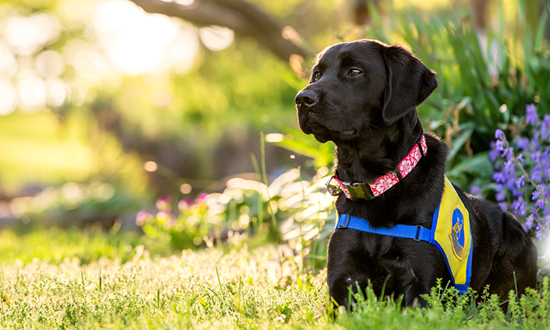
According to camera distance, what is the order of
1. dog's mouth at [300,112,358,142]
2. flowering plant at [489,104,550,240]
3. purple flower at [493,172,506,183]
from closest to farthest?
dog's mouth at [300,112,358,142], flowering plant at [489,104,550,240], purple flower at [493,172,506,183]

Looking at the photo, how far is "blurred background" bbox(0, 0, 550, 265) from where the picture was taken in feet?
13.9

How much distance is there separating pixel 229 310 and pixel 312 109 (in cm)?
105

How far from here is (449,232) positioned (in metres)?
2.38

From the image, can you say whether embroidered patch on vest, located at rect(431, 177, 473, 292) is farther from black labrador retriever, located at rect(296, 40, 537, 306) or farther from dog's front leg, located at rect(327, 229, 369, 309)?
dog's front leg, located at rect(327, 229, 369, 309)

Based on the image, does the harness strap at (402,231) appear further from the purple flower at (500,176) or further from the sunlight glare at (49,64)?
the sunlight glare at (49,64)

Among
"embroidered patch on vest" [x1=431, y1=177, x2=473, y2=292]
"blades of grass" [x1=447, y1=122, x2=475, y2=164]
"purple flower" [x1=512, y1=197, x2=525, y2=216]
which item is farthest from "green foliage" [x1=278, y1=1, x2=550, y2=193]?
"embroidered patch on vest" [x1=431, y1=177, x2=473, y2=292]

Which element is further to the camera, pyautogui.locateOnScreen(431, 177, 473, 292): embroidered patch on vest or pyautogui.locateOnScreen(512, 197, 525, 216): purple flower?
pyautogui.locateOnScreen(512, 197, 525, 216): purple flower

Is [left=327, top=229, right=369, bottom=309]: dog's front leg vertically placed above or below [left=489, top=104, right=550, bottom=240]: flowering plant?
below

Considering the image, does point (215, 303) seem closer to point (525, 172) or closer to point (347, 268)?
point (347, 268)

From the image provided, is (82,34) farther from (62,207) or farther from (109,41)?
(62,207)

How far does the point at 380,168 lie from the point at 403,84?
0.41m

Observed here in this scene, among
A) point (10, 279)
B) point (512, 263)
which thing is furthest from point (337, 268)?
point (10, 279)

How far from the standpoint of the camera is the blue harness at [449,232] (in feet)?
7.68

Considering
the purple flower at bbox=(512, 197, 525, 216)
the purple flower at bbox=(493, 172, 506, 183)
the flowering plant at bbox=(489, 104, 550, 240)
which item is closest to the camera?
the flowering plant at bbox=(489, 104, 550, 240)
